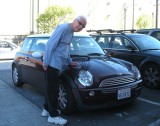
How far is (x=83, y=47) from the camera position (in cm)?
645

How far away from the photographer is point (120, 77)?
5.49 metres

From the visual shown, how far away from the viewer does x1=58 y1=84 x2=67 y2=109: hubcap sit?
555 centimetres

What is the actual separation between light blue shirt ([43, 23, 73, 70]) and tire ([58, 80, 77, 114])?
1.89 feet

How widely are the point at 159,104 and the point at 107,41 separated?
382 centimetres

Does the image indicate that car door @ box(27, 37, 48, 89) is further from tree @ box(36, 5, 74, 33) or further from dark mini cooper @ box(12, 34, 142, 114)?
tree @ box(36, 5, 74, 33)

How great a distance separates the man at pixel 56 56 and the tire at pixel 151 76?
139 inches

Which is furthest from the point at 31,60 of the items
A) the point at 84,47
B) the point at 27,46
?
the point at 84,47

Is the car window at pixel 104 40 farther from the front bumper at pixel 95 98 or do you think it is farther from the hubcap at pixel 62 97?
the front bumper at pixel 95 98

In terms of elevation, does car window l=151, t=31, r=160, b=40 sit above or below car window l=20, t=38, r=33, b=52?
above

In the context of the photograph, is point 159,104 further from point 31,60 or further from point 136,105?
point 31,60

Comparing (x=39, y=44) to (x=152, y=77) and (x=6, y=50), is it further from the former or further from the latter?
(x=6, y=50)

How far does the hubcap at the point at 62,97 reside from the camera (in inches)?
219

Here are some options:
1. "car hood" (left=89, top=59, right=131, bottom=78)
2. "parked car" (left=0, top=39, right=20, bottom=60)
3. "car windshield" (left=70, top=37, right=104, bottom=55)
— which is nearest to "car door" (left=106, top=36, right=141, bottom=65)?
"car windshield" (left=70, top=37, right=104, bottom=55)

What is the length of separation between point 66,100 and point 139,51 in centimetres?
366
